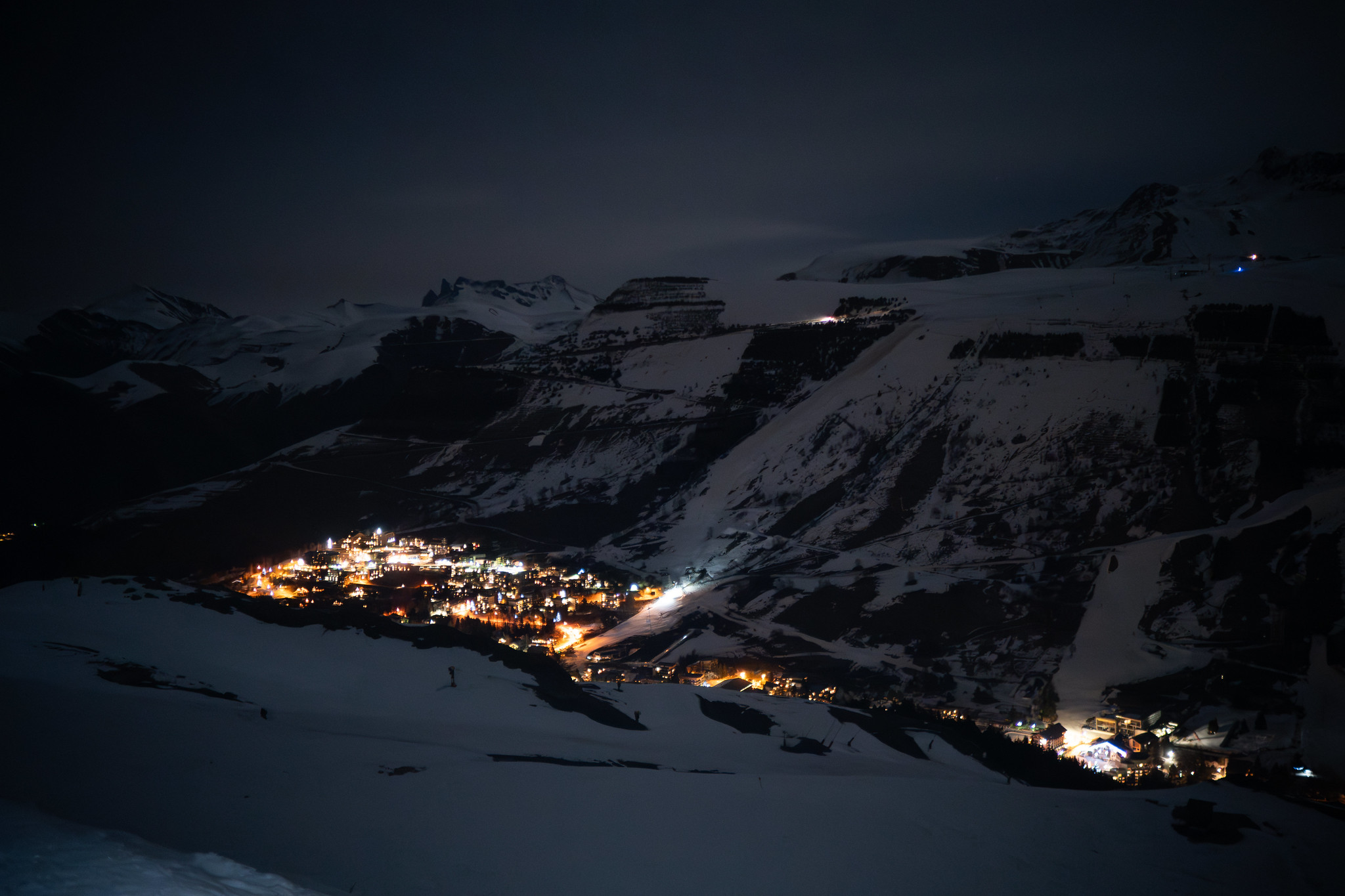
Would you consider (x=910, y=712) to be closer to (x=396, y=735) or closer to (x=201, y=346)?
(x=396, y=735)

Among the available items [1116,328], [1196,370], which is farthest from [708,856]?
[1116,328]

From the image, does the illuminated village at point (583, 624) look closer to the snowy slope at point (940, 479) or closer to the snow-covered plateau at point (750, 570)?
the snow-covered plateau at point (750, 570)

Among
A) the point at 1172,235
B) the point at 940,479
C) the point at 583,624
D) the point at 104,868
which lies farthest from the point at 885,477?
the point at 1172,235

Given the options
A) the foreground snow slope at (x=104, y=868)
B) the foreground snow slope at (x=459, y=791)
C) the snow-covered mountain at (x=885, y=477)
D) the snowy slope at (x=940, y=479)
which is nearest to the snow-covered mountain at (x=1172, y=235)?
the snow-covered mountain at (x=885, y=477)

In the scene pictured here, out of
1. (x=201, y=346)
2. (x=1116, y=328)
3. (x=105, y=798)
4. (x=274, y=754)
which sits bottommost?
(x=274, y=754)

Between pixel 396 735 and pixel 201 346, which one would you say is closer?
pixel 396 735

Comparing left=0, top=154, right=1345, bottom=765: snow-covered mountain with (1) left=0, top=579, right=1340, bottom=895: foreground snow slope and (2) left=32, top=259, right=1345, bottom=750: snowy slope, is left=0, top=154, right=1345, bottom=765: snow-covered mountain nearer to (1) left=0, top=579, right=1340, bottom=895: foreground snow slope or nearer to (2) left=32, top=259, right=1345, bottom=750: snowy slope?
(2) left=32, top=259, right=1345, bottom=750: snowy slope
